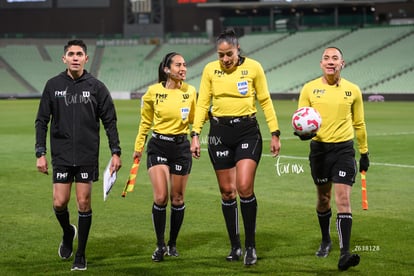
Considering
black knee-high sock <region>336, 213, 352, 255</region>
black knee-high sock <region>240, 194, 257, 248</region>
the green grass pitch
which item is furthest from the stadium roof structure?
black knee-high sock <region>336, 213, 352, 255</region>

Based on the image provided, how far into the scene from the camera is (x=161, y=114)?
→ 10.7 m

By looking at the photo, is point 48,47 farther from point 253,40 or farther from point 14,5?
point 253,40

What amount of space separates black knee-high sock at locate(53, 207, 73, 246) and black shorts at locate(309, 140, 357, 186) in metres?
2.88

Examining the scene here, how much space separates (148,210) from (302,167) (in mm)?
7174

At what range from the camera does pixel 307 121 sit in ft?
32.1

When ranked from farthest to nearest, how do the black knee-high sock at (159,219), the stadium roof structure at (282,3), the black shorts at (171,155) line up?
the stadium roof structure at (282,3) → the black shorts at (171,155) → the black knee-high sock at (159,219)

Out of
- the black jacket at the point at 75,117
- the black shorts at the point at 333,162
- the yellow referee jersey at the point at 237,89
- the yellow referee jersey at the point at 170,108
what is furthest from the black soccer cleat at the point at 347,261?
the black jacket at the point at 75,117

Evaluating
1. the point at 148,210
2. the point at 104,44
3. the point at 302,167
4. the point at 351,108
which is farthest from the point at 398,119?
the point at 104,44

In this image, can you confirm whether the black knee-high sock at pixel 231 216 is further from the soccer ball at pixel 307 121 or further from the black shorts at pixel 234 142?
the soccer ball at pixel 307 121

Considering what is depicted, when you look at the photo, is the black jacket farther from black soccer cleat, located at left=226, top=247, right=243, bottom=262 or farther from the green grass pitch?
black soccer cleat, located at left=226, top=247, right=243, bottom=262

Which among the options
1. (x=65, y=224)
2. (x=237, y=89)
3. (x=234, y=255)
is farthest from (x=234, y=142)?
(x=65, y=224)

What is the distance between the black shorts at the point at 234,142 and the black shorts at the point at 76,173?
1.40 m

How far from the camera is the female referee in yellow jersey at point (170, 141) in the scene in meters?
10.5

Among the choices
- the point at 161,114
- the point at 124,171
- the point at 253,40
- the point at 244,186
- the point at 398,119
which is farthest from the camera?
the point at 253,40
